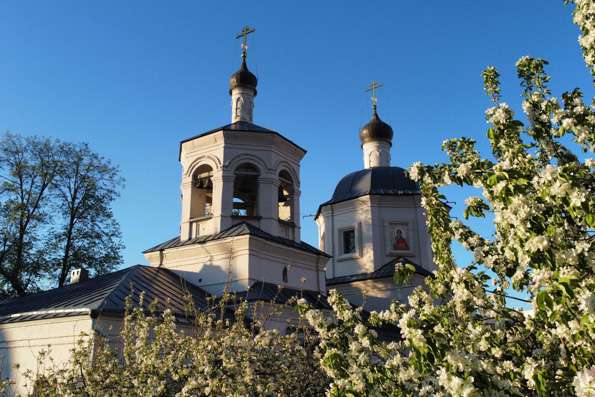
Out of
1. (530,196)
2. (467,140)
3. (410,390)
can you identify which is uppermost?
(467,140)

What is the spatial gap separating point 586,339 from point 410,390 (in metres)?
1.14

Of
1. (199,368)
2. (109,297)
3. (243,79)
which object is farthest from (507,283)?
(243,79)

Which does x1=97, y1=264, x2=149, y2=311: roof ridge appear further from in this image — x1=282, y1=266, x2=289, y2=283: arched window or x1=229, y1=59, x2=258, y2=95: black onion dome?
x1=229, y1=59, x2=258, y2=95: black onion dome

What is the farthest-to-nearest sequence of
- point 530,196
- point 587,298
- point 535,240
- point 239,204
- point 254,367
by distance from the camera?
1. point 239,204
2. point 254,367
3. point 530,196
4. point 535,240
5. point 587,298

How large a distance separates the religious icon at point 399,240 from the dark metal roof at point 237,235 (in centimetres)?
512

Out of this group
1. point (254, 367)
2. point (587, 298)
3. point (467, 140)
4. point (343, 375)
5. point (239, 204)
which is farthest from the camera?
point (239, 204)

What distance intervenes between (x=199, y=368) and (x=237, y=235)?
7.29 metres

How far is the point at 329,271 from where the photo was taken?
1888cm

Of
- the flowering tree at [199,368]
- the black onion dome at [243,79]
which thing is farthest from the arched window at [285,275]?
the flowering tree at [199,368]

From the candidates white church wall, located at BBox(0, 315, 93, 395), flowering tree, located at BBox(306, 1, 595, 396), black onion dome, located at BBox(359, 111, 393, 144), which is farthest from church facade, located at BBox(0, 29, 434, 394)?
flowering tree, located at BBox(306, 1, 595, 396)

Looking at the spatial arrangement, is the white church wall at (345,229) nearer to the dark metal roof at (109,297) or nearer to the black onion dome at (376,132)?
the black onion dome at (376,132)

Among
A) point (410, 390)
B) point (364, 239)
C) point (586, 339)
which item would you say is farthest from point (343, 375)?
point (364, 239)

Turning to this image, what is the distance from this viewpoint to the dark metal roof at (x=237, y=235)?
40.8 ft

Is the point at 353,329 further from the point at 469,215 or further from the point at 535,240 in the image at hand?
the point at 535,240
